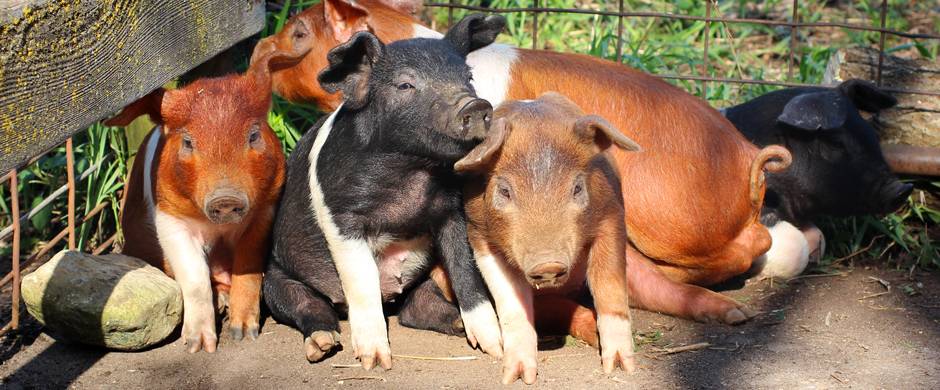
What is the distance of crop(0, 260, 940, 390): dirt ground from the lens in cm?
301

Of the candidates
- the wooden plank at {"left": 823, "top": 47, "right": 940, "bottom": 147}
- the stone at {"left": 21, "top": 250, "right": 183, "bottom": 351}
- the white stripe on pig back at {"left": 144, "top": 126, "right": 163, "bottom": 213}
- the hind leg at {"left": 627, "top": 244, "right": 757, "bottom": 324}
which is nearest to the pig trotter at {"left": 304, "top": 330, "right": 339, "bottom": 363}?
the stone at {"left": 21, "top": 250, "right": 183, "bottom": 351}

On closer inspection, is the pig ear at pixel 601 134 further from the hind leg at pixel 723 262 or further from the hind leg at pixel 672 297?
the hind leg at pixel 723 262

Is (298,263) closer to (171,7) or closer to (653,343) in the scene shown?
(171,7)

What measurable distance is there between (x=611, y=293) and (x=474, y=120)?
3.09 ft

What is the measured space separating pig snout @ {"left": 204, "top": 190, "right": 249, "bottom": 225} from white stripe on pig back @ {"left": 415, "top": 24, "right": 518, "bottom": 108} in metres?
1.37

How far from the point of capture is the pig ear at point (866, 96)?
442 centimetres

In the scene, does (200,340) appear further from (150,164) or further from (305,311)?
(150,164)

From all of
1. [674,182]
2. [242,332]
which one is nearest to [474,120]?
[674,182]

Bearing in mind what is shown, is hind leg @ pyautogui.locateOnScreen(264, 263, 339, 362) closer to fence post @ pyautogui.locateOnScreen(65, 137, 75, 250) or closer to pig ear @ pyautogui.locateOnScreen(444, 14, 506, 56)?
fence post @ pyautogui.locateOnScreen(65, 137, 75, 250)

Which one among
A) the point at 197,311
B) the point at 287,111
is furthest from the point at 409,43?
the point at 287,111

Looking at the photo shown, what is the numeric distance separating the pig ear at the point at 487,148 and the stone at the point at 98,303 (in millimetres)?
1584

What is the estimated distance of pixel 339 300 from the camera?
3793 millimetres

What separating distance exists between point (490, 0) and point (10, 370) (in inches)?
202

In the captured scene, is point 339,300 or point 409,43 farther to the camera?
point 339,300
